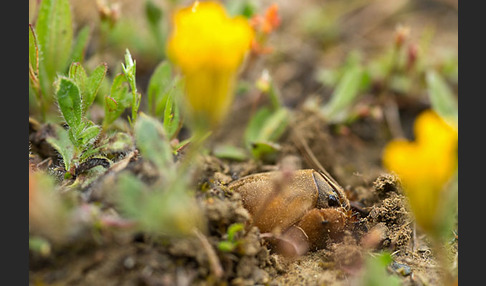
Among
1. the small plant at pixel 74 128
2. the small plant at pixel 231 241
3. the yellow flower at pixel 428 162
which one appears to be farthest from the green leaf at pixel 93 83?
the yellow flower at pixel 428 162

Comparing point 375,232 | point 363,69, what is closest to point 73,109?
point 375,232

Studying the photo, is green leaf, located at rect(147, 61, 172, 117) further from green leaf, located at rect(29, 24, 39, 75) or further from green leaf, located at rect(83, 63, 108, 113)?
green leaf, located at rect(29, 24, 39, 75)

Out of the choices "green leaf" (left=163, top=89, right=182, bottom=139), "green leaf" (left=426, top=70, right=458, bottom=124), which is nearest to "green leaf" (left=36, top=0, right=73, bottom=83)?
"green leaf" (left=163, top=89, right=182, bottom=139)

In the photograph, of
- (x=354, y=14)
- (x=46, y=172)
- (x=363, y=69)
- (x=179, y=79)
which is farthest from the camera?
(x=354, y=14)

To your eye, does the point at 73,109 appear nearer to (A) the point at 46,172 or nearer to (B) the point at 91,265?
(A) the point at 46,172

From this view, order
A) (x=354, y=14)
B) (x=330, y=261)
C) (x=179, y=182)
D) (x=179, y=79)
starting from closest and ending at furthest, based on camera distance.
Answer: (x=179, y=182) < (x=330, y=261) < (x=179, y=79) < (x=354, y=14)

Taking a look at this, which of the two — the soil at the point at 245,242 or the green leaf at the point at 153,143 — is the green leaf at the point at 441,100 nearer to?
the soil at the point at 245,242

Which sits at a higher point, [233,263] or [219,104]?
[219,104]

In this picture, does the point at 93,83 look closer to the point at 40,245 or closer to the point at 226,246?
the point at 40,245
